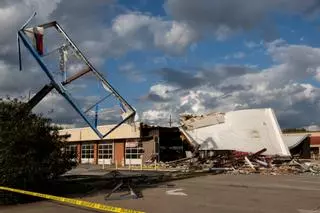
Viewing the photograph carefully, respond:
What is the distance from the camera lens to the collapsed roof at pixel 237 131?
170 ft

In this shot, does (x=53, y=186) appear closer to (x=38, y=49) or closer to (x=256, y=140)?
(x=38, y=49)

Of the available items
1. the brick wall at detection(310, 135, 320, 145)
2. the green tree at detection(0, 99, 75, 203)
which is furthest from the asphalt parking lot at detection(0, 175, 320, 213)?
the brick wall at detection(310, 135, 320, 145)

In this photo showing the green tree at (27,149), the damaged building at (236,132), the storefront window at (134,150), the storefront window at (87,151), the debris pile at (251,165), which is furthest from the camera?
the storefront window at (87,151)

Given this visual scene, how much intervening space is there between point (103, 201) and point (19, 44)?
52.3ft

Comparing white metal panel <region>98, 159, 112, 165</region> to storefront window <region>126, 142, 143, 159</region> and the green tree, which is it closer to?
storefront window <region>126, 142, 143, 159</region>

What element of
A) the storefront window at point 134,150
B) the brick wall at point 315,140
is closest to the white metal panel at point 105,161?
the storefront window at point 134,150

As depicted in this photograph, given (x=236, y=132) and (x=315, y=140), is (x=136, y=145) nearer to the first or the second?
(x=236, y=132)

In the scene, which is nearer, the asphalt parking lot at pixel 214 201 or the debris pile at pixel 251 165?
the asphalt parking lot at pixel 214 201

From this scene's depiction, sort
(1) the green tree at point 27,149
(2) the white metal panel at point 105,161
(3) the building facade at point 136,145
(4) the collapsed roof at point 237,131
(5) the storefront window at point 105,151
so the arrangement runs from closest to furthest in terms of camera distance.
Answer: (1) the green tree at point 27,149 → (4) the collapsed roof at point 237,131 → (3) the building facade at point 136,145 → (2) the white metal panel at point 105,161 → (5) the storefront window at point 105,151

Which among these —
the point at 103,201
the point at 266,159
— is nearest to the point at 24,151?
the point at 103,201

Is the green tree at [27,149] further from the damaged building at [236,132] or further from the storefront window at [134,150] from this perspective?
the storefront window at [134,150]

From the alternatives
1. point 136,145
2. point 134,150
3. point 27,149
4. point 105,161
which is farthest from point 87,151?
point 27,149

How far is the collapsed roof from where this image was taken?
51781mm

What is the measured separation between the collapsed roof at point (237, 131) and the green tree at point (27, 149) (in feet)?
110
